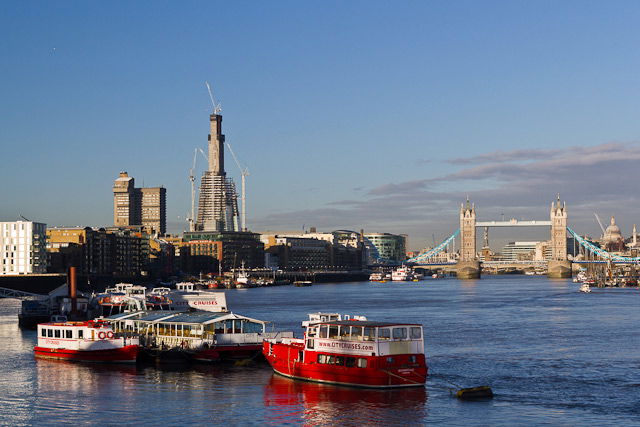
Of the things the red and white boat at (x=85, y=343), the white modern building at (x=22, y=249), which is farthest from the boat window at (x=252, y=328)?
the white modern building at (x=22, y=249)

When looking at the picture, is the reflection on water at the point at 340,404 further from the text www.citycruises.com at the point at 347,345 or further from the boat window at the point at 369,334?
the boat window at the point at 369,334

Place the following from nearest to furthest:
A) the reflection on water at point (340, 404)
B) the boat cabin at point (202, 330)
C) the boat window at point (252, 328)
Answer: the reflection on water at point (340, 404) → the boat cabin at point (202, 330) → the boat window at point (252, 328)

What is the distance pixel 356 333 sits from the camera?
155 ft

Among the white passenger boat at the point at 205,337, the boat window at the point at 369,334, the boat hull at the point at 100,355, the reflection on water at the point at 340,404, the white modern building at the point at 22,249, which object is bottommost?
the reflection on water at the point at 340,404

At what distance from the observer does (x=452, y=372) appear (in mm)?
53719

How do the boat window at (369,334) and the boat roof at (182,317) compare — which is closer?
the boat window at (369,334)

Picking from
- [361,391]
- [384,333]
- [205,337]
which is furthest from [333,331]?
[205,337]

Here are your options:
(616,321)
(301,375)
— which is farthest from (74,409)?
(616,321)

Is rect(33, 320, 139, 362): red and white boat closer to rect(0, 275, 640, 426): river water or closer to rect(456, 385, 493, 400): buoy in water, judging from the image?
rect(0, 275, 640, 426): river water

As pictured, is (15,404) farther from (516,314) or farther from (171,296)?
(516,314)

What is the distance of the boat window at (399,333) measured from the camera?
4650 cm

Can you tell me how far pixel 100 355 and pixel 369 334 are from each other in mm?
19877

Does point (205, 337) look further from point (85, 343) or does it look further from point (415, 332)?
point (415, 332)

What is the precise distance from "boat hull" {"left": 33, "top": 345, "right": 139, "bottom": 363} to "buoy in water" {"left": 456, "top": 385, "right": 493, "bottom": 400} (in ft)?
69.1
